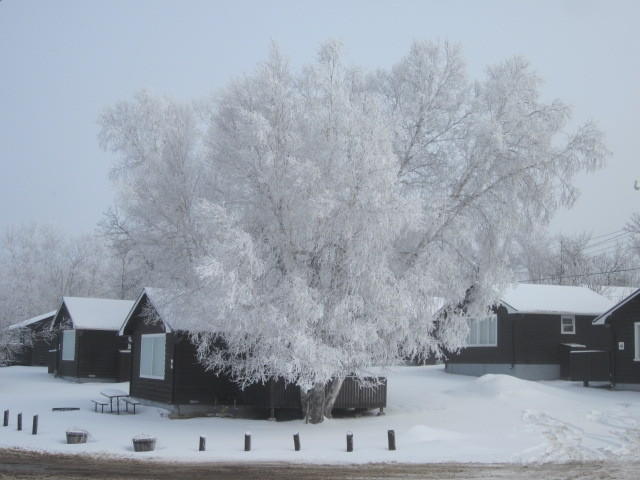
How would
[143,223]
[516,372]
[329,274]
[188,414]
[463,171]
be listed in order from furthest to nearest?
[516,372], [143,223], [188,414], [463,171], [329,274]

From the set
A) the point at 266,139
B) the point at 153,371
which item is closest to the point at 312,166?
the point at 266,139

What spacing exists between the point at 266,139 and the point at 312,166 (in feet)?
5.17

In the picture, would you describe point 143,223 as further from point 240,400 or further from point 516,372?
point 516,372

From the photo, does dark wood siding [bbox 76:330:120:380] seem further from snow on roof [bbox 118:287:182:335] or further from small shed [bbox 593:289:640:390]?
small shed [bbox 593:289:640:390]

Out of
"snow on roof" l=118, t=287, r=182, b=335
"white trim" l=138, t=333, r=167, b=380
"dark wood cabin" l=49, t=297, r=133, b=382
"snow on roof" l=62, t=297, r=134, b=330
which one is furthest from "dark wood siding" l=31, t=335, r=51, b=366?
"snow on roof" l=118, t=287, r=182, b=335

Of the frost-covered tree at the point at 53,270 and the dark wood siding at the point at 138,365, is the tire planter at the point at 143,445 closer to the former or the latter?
the dark wood siding at the point at 138,365

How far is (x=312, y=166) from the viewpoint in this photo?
20.1 meters

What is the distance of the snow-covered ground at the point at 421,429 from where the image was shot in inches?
712

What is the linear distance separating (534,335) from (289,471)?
21.6 meters

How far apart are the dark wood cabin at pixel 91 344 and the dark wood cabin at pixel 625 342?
23.2 metres

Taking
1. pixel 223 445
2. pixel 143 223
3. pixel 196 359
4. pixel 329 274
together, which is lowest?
pixel 223 445

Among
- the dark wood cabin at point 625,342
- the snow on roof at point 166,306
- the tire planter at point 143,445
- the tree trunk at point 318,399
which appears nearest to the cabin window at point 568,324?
the dark wood cabin at point 625,342

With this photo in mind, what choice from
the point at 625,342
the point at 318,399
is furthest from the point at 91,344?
the point at 625,342

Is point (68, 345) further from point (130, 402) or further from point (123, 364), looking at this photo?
point (130, 402)
